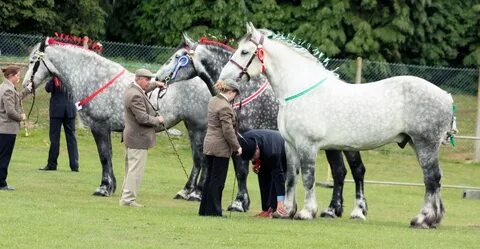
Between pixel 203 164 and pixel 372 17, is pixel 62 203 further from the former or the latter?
pixel 372 17

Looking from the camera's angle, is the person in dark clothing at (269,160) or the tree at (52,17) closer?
the person in dark clothing at (269,160)

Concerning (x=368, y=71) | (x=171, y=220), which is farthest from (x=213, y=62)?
(x=368, y=71)

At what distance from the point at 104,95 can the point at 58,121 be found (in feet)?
14.3

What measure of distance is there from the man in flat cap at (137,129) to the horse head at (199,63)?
1.09m

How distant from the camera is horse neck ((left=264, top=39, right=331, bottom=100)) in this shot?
16.3 metres

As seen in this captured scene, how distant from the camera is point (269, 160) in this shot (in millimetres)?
16609

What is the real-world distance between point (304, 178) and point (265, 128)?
5.57 ft

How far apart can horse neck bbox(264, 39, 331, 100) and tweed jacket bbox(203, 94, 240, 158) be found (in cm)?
74

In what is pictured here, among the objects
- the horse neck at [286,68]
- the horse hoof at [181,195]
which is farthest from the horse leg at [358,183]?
the horse hoof at [181,195]

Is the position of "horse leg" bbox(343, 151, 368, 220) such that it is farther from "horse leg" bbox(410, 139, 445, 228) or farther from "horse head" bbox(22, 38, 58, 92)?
"horse head" bbox(22, 38, 58, 92)

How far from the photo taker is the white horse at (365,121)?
52.3 feet

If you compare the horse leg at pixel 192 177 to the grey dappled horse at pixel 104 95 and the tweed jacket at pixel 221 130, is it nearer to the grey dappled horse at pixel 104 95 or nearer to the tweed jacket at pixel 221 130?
the grey dappled horse at pixel 104 95

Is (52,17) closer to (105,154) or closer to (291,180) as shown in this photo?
(105,154)

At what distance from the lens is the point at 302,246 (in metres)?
13.5
